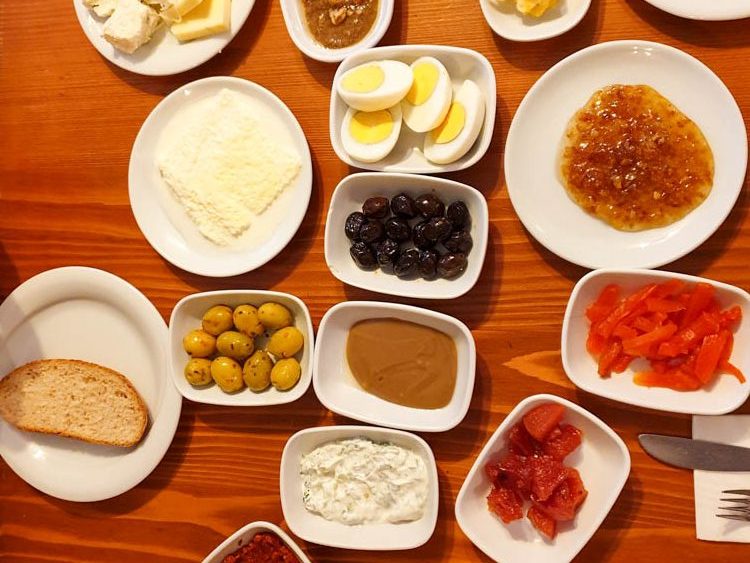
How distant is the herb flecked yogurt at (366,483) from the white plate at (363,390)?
8 centimetres

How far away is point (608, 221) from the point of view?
1708 millimetres

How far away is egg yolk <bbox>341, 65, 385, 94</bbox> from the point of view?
1.70 m

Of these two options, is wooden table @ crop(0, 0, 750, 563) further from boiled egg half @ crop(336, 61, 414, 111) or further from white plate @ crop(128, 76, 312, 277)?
boiled egg half @ crop(336, 61, 414, 111)

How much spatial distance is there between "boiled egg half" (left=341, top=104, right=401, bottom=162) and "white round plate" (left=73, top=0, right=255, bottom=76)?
0.47 meters

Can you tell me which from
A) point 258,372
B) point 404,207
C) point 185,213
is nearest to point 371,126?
point 404,207

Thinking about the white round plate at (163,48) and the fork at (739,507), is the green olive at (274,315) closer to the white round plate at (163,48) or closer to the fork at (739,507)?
the white round plate at (163,48)

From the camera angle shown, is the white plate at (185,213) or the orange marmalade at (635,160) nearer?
the orange marmalade at (635,160)

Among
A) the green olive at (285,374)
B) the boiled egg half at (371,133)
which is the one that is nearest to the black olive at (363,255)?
the boiled egg half at (371,133)

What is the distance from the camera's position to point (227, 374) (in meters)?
1.82

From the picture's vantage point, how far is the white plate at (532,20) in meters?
1.69

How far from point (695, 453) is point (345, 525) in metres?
0.94

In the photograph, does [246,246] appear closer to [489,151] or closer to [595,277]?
[489,151]

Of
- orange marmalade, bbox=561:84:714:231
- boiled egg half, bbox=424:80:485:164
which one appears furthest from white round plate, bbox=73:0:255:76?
orange marmalade, bbox=561:84:714:231

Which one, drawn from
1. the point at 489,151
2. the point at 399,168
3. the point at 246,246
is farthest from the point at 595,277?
Answer: the point at 246,246
